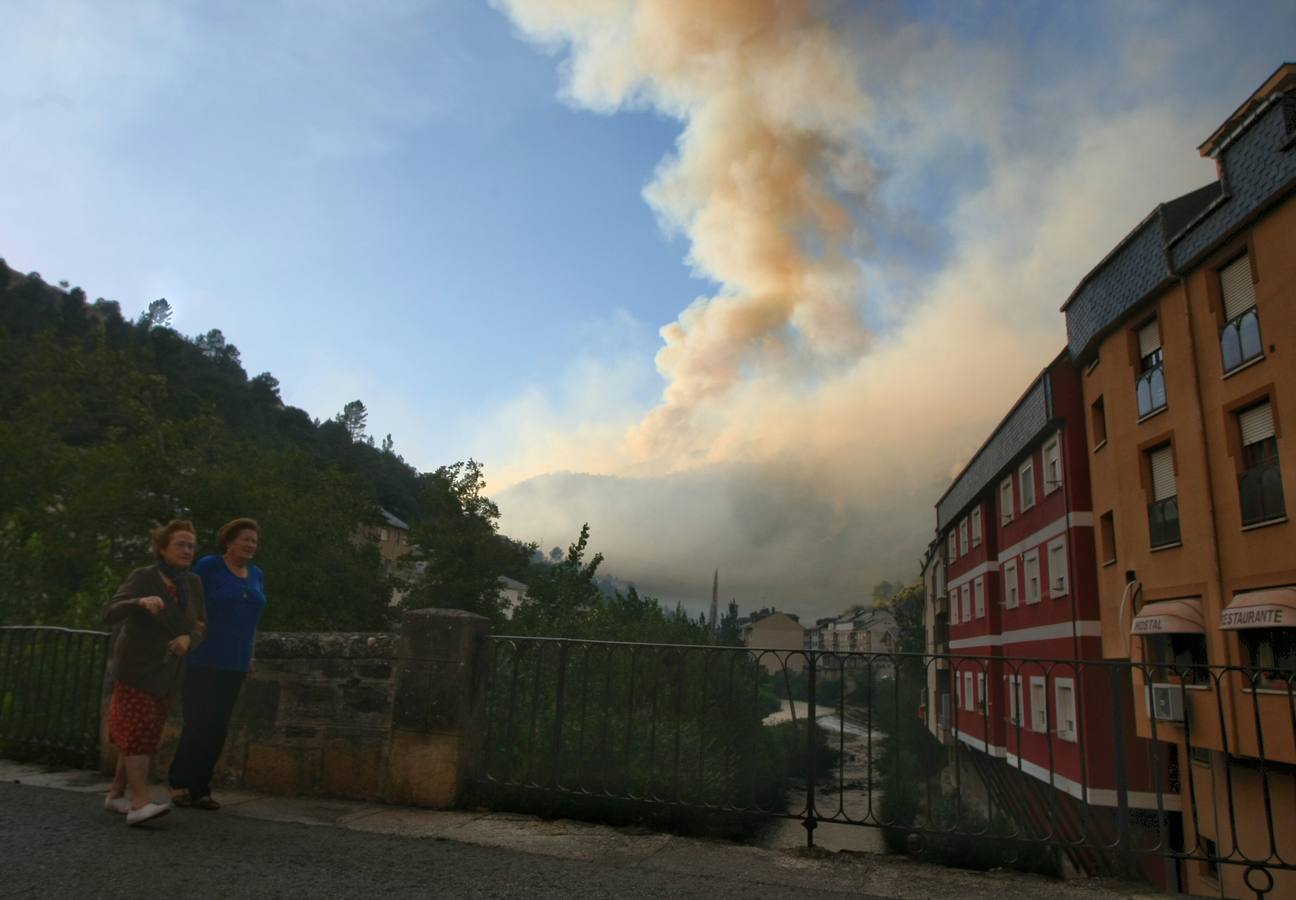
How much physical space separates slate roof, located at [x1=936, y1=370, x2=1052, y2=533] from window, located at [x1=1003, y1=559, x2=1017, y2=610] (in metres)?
3.36

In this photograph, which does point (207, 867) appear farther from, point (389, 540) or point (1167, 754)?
point (389, 540)

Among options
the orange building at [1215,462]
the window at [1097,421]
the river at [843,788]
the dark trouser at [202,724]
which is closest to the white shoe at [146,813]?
the dark trouser at [202,724]

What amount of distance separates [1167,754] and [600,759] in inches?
756

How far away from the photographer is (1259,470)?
1631 centimetres

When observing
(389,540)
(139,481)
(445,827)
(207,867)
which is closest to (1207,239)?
(445,827)

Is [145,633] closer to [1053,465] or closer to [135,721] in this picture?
[135,721]

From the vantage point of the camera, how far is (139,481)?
111 feet

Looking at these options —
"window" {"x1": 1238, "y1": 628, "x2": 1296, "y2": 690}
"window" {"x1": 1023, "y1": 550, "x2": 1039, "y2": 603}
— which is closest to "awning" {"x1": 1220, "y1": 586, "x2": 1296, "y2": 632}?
"window" {"x1": 1238, "y1": 628, "x2": 1296, "y2": 690}

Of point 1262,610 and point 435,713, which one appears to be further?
point 1262,610

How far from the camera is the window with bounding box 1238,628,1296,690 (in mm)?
15055

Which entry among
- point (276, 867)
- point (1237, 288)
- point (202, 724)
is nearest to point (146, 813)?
point (202, 724)

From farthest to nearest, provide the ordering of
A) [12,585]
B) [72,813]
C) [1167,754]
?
1. [1167,754]
2. [12,585]
3. [72,813]

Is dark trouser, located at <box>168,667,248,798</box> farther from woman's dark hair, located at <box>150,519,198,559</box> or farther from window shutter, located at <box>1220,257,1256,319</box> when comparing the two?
window shutter, located at <box>1220,257,1256,319</box>

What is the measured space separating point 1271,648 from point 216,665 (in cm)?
1769
